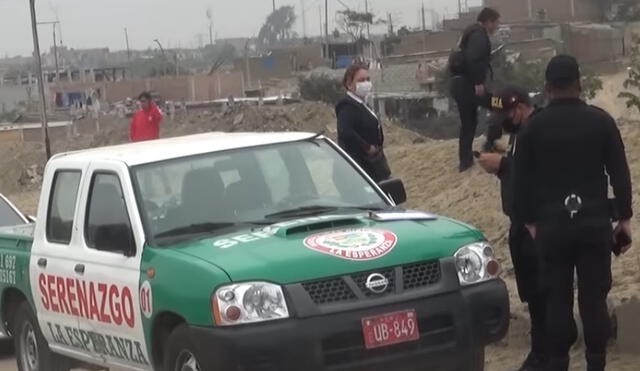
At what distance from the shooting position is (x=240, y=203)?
827 centimetres

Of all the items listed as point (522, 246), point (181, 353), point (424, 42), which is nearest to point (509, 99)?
point (522, 246)

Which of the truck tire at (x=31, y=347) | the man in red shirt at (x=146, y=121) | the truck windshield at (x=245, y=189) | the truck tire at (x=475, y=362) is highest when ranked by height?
the truck windshield at (x=245, y=189)

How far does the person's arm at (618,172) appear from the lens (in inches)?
289

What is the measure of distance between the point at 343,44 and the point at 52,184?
47405 millimetres

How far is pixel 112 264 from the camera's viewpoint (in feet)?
26.8

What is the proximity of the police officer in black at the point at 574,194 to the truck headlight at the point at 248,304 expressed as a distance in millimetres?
1511

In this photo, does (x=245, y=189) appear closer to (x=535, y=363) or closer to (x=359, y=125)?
(x=535, y=363)

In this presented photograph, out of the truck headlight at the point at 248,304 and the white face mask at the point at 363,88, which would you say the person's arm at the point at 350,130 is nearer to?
the white face mask at the point at 363,88

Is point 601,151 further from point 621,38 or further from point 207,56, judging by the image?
point 207,56

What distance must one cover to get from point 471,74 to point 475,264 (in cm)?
664

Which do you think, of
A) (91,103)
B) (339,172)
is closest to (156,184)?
(339,172)

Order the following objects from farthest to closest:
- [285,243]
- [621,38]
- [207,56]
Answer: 1. [207,56]
2. [621,38]
3. [285,243]

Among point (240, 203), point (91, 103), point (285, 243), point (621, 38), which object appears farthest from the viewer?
point (91, 103)

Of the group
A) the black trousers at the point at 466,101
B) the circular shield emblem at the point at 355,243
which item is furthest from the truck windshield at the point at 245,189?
the black trousers at the point at 466,101
